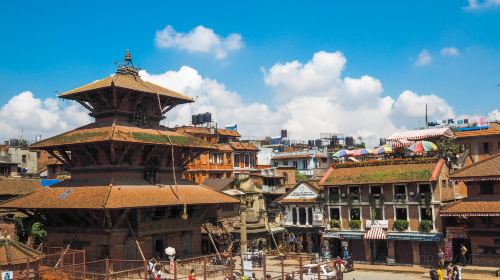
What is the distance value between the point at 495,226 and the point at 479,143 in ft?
84.5

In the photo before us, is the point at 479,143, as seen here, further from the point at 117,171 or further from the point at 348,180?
the point at 117,171

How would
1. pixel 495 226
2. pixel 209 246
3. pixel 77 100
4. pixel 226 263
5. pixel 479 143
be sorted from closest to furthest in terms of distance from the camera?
pixel 226 263 < pixel 495 226 < pixel 77 100 < pixel 209 246 < pixel 479 143

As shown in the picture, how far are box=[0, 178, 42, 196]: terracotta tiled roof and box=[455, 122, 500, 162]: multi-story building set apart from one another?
167 ft

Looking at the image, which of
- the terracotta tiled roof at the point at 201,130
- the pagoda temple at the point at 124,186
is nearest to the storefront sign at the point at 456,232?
the pagoda temple at the point at 124,186

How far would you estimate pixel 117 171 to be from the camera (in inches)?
1549

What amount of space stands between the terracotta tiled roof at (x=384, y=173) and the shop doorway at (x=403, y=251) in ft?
18.2

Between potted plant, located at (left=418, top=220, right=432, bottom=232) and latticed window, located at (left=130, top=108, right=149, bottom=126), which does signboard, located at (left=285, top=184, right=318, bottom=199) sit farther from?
latticed window, located at (left=130, top=108, right=149, bottom=126)

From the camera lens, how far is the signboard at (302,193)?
5315cm

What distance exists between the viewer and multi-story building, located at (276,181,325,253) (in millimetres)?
52438

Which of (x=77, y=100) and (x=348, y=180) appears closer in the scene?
(x=77, y=100)

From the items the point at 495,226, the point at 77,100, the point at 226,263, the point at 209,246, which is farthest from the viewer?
the point at 209,246

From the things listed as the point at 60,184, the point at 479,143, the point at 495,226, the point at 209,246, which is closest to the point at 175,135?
the point at 60,184

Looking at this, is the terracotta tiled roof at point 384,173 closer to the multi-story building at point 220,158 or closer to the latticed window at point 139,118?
the latticed window at point 139,118

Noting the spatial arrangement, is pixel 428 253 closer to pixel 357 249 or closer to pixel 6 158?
pixel 357 249
